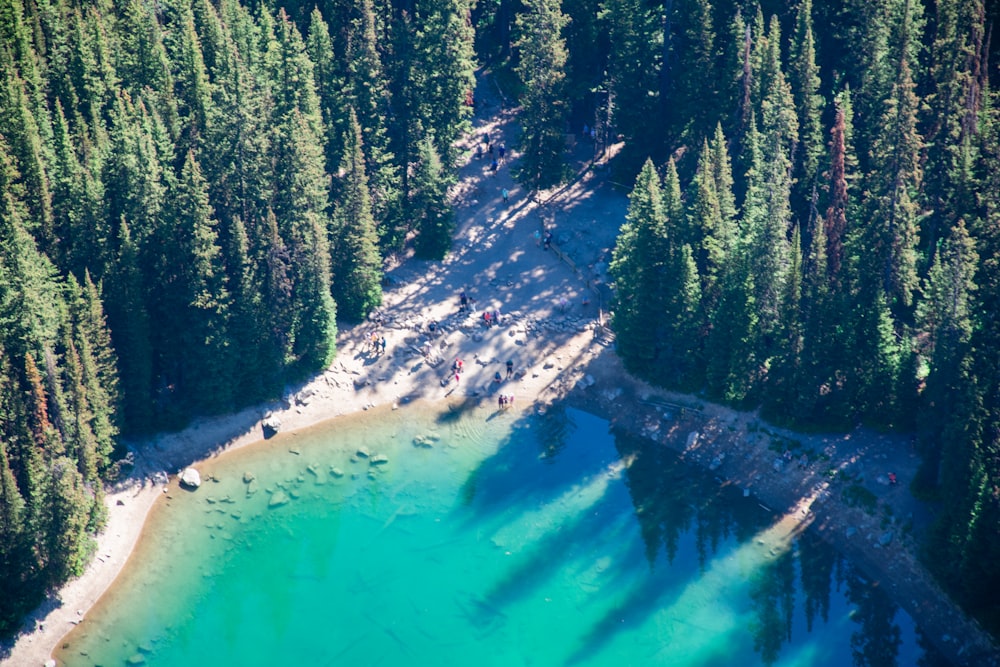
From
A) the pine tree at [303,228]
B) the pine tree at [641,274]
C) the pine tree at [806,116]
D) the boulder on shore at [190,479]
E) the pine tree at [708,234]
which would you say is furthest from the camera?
the pine tree at [806,116]

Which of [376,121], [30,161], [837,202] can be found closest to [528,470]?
[837,202]

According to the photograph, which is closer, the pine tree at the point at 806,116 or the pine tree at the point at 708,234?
the pine tree at the point at 708,234

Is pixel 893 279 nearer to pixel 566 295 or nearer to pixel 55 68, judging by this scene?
pixel 566 295

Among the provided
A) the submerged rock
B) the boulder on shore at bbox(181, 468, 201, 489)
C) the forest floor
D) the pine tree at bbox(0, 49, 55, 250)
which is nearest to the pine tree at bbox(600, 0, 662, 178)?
the forest floor

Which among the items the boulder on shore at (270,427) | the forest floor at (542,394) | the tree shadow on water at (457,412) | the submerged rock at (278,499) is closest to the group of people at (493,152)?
the forest floor at (542,394)

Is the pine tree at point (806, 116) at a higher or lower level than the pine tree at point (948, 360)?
higher

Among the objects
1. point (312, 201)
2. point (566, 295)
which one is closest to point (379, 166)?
point (312, 201)

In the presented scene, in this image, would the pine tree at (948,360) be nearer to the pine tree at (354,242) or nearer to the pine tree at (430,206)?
the pine tree at (430,206)

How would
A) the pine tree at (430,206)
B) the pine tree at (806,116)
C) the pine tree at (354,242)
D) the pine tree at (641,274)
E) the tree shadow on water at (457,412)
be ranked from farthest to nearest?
the pine tree at (430,206) < the pine tree at (806,116) < the pine tree at (354,242) < the tree shadow on water at (457,412) < the pine tree at (641,274)
